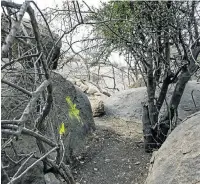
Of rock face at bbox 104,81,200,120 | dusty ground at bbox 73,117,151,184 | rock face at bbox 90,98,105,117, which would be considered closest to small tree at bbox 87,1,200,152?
dusty ground at bbox 73,117,151,184

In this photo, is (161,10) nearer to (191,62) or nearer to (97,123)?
(191,62)

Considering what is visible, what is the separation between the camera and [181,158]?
3.01 metres

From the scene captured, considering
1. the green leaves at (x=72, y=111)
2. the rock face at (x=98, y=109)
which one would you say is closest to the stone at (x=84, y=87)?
the rock face at (x=98, y=109)

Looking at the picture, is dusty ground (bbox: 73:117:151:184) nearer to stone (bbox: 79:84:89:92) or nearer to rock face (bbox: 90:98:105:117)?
rock face (bbox: 90:98:105:117)

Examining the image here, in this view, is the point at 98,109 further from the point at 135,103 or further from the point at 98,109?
the point at 135,103

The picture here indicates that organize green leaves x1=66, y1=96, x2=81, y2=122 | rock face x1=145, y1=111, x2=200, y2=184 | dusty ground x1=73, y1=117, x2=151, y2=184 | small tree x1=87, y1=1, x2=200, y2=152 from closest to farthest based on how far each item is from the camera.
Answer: rock face x1=145, y1=111, x2=200, y2=184 → small tree x1=87, y1=1, x2=200, y2=152 → dusty ground x1=73, y1=117, x2=151, y2=184 → green leaves x1=66, y1=96, x2=81, y2=122

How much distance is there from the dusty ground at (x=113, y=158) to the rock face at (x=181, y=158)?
3.48ft

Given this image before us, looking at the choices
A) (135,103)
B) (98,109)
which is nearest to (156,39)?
(98,109)

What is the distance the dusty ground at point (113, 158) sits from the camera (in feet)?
14.6

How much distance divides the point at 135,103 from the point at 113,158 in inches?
97.9

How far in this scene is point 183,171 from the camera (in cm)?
282

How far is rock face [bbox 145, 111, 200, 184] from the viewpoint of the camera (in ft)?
9.11

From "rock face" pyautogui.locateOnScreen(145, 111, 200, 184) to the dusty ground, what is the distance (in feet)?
3.48

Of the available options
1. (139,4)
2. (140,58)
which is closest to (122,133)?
(140,58)
